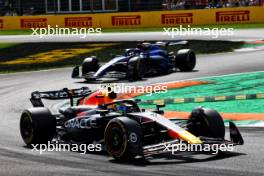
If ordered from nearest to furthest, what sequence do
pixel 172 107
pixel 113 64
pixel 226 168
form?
pixel 226 168
pixel 172 107
pixel 113 64

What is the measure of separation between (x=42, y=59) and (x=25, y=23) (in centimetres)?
1930

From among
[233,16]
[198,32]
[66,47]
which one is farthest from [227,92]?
[233,16]

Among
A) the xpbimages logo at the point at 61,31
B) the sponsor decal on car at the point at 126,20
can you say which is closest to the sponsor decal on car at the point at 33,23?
the xpbimages logo at the point at 61,31

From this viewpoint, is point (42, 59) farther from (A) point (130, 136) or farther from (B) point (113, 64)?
(A) point (130, 136)

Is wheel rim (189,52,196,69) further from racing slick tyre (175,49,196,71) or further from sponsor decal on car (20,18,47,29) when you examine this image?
sponsor decal on car (20,18,47,29)

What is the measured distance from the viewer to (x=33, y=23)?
46688mm

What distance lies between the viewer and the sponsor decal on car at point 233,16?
1591 inches

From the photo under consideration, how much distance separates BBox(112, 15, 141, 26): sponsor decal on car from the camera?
144ft

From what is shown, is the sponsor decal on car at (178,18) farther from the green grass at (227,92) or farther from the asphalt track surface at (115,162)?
the asphalt track surface at (115,162)

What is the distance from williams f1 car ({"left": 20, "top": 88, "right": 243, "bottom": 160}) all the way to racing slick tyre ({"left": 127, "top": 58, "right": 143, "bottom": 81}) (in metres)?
8.49

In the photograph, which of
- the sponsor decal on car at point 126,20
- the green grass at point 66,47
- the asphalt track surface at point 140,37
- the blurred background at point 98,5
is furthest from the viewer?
the sponsor decal on car at point 126,20

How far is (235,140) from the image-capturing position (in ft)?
32.2

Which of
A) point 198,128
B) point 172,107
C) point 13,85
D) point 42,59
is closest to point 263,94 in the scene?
point 172,107

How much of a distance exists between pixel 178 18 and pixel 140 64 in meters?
21.4
